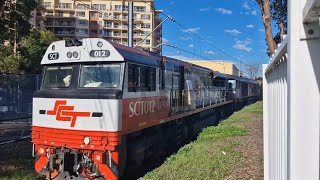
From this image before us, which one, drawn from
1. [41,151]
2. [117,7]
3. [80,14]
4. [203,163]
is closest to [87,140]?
[41,151]

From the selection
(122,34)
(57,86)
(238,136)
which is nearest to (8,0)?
(57,86)

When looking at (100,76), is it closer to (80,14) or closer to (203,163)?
(203,163)

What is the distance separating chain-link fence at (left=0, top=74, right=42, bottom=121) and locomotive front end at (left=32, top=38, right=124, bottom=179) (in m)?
9.84

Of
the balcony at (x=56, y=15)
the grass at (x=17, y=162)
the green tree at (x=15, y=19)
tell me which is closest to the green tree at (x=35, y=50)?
the green tree at (x=15, y=19)

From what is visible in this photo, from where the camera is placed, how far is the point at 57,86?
29.8 feet

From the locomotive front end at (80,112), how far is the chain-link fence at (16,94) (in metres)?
9.84

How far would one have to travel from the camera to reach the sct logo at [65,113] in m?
8.31

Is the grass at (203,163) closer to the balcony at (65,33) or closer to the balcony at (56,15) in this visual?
the balcony at (65,33)

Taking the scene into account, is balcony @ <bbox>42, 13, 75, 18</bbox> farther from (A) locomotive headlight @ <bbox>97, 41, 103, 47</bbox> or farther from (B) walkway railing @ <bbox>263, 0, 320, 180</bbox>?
(B) walkway railing @ <bbox>263, 0, 320, 180</bbox>

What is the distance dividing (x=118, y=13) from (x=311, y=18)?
9890 cm

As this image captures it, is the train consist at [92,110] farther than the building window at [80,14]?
No

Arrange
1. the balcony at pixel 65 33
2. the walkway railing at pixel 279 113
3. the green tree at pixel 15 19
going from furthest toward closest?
the balcony at pixel 65 33, the green tree at pixel 15 19, the walkway railing at pixel 279 113

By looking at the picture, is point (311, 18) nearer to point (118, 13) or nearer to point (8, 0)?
point (8, 0)

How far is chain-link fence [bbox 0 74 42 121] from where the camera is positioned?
18250 mm
